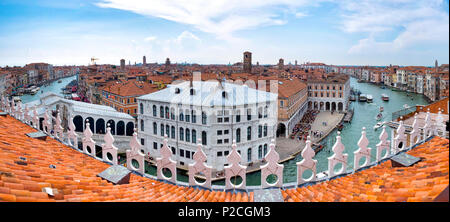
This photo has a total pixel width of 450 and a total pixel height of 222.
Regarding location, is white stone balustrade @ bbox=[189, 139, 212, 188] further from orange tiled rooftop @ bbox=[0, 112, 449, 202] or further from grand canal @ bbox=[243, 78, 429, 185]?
grand canal @ bbox=[243, 78, 429, 185]

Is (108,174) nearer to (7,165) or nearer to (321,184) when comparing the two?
(7,165)

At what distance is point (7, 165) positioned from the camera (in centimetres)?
349

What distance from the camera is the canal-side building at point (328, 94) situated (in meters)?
38.4

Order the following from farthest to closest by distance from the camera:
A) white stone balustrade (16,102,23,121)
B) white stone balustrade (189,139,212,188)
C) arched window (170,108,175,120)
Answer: arched window (170,108,175,120), white stone balustrade (16,102,23,121), white stone balustrade (189,139,212,188)

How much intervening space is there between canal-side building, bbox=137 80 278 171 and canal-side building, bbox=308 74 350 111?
2146cm

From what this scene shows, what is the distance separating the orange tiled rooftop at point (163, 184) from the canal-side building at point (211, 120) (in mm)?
12067

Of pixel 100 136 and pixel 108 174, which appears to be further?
pixel 100 136

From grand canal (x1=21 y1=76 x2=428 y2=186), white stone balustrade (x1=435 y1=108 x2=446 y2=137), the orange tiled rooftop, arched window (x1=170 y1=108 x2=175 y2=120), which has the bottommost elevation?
grand canal (x1=21 y1=76 x2=428 y2=186)

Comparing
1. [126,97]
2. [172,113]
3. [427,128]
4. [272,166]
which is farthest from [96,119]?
[427,128]

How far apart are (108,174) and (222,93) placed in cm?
1364

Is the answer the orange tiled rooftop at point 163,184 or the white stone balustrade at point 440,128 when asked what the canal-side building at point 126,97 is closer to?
the orange tiled rooftop at point 163,184

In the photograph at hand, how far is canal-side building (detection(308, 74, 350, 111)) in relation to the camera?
3838cm

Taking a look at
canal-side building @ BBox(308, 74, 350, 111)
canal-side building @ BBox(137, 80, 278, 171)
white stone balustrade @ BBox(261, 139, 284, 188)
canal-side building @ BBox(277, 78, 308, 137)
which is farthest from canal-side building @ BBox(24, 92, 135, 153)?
canal-side building @ BBox(308, 74, 350, 111)
